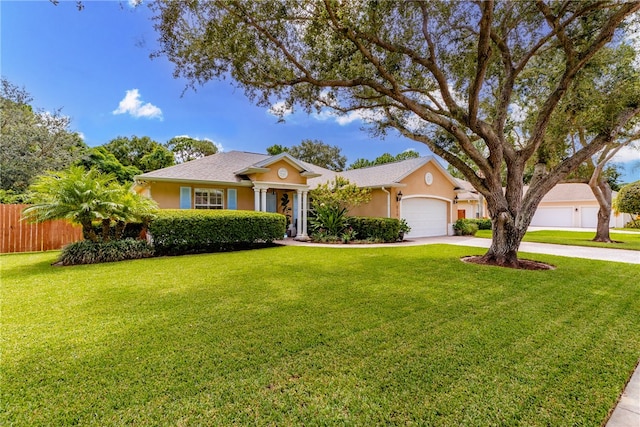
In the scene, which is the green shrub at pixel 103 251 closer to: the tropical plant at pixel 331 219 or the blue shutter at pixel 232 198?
the blue shutter at pixel 232 198

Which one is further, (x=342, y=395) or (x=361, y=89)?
(x=361, y=89)

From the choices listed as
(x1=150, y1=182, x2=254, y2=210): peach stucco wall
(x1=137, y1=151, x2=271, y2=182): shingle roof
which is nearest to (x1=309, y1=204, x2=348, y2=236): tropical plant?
(x1=137, y1=151, x2=271, y2=182): shingle roof

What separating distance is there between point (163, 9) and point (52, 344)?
754 cm

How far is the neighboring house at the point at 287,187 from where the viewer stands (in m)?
14.0

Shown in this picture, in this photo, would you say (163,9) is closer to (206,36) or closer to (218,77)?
(206,36)

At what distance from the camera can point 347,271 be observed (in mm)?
7574

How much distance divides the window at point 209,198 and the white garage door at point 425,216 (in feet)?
33.7

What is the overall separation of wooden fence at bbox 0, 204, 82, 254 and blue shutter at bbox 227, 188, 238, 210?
6.25 meters

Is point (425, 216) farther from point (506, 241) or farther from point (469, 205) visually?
point (469, 205)

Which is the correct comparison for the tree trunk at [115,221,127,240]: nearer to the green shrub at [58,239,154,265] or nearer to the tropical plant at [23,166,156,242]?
the green shrub at [58,239,154,265]

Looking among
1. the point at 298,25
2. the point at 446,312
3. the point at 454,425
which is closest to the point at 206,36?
the point at 298,25

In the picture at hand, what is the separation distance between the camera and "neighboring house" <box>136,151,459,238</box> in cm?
1403

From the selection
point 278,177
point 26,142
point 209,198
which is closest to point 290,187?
point 278,177

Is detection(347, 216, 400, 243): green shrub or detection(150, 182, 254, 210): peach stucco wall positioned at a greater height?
detection(150, 182, 254, 210): peach stucco wall
